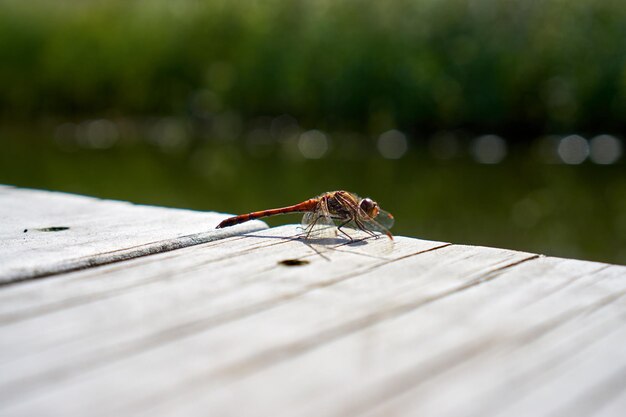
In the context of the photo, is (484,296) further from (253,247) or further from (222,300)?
(253,247)

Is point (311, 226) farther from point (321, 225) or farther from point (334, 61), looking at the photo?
point (334, 61)

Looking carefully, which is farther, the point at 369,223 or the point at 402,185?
the point at 402,185

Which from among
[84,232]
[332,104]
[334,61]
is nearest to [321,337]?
[84,232]

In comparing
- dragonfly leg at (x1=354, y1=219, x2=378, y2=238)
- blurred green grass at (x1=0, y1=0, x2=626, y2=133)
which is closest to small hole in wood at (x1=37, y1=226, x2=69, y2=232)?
dragonfly leg at (x1=354, y1=219, x2=378, y2=238)

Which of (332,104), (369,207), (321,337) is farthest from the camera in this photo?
(332,104)

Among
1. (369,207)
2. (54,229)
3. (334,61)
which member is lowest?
(54,229)

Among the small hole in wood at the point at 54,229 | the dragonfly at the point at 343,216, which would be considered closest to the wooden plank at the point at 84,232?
the small hole in wood at the point at 54,229

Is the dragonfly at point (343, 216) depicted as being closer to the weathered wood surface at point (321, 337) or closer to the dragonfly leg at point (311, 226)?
the dragonfly leg at point (311, 226)

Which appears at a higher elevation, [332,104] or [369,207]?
[332,104]
